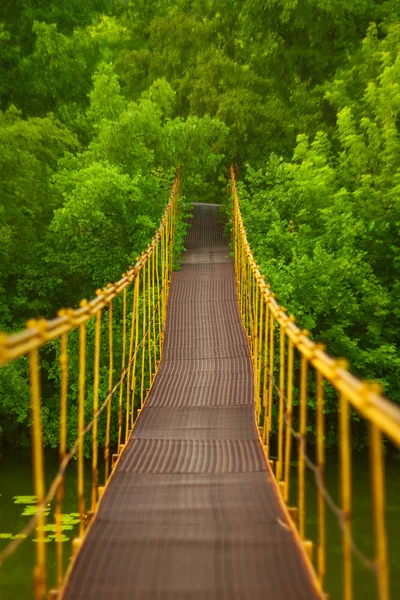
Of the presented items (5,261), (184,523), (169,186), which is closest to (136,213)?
(169,186)

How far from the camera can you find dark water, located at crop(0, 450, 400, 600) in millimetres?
8938

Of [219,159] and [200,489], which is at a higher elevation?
[219,159]

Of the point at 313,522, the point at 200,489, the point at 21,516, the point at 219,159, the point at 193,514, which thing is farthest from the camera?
the point at 219,159

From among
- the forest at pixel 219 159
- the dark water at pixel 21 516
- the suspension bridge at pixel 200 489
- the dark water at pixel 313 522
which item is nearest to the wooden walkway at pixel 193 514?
the suspension bridge at pixel 200 489

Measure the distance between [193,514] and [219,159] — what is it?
12.7m

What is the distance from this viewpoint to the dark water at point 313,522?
8.94 m

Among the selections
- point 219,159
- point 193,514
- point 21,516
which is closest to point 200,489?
point 193,514

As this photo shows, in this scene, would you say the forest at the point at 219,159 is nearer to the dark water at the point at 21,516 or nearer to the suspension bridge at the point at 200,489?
the dark water at the point at 21,516

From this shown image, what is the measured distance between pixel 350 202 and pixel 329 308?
2.18m

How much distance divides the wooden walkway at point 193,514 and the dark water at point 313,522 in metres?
3.48

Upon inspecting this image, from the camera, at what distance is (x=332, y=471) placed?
12.6 metres

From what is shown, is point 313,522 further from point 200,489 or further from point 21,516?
point 200,489

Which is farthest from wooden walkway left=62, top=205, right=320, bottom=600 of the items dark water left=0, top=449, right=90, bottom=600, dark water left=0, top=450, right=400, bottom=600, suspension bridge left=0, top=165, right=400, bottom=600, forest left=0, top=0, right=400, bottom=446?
forest left=0, top=0, right=400, bottom=446

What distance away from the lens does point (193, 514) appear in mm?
3402
